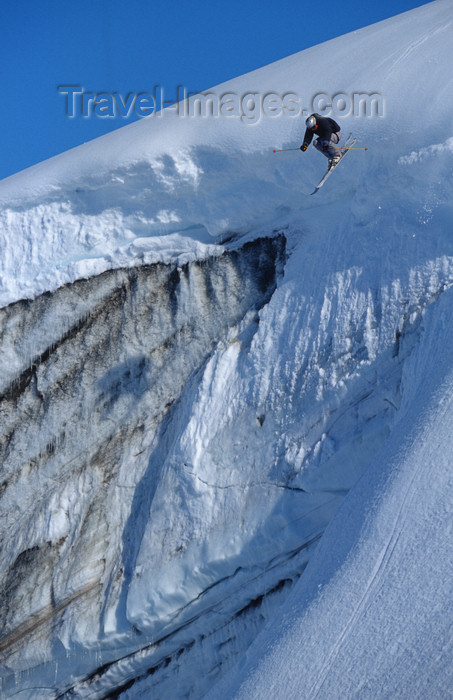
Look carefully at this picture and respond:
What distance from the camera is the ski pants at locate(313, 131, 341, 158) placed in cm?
688

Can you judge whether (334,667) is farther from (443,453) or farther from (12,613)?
(12,613)

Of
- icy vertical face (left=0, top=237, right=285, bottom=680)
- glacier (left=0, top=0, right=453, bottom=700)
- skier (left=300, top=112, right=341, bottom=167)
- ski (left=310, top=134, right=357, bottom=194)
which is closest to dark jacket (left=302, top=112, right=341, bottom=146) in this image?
skier (left=300, top=112, right=341, bottom=167)

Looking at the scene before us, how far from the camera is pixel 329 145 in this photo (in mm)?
6867

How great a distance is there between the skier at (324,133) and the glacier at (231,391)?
0.34 metres

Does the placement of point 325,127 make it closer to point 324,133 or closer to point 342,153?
point 324,133

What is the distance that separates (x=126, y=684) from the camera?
754cm

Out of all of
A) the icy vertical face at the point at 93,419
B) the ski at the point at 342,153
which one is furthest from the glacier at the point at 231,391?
the ski at the point at 342,153

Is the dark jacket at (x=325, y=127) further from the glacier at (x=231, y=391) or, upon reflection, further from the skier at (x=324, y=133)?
the glacier at (x=231, y=391)

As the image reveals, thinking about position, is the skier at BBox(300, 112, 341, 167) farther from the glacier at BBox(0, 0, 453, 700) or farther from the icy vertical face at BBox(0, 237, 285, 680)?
the icy vertical face at BBox(0, 237, 285, 680)

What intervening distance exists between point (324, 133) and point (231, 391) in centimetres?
246

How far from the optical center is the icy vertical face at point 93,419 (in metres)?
7.63

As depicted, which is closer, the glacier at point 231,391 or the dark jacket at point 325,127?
the glacier at point 231,391

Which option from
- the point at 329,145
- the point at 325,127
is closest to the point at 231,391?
the point at 329,145

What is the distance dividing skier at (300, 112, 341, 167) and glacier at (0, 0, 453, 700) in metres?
0.34
